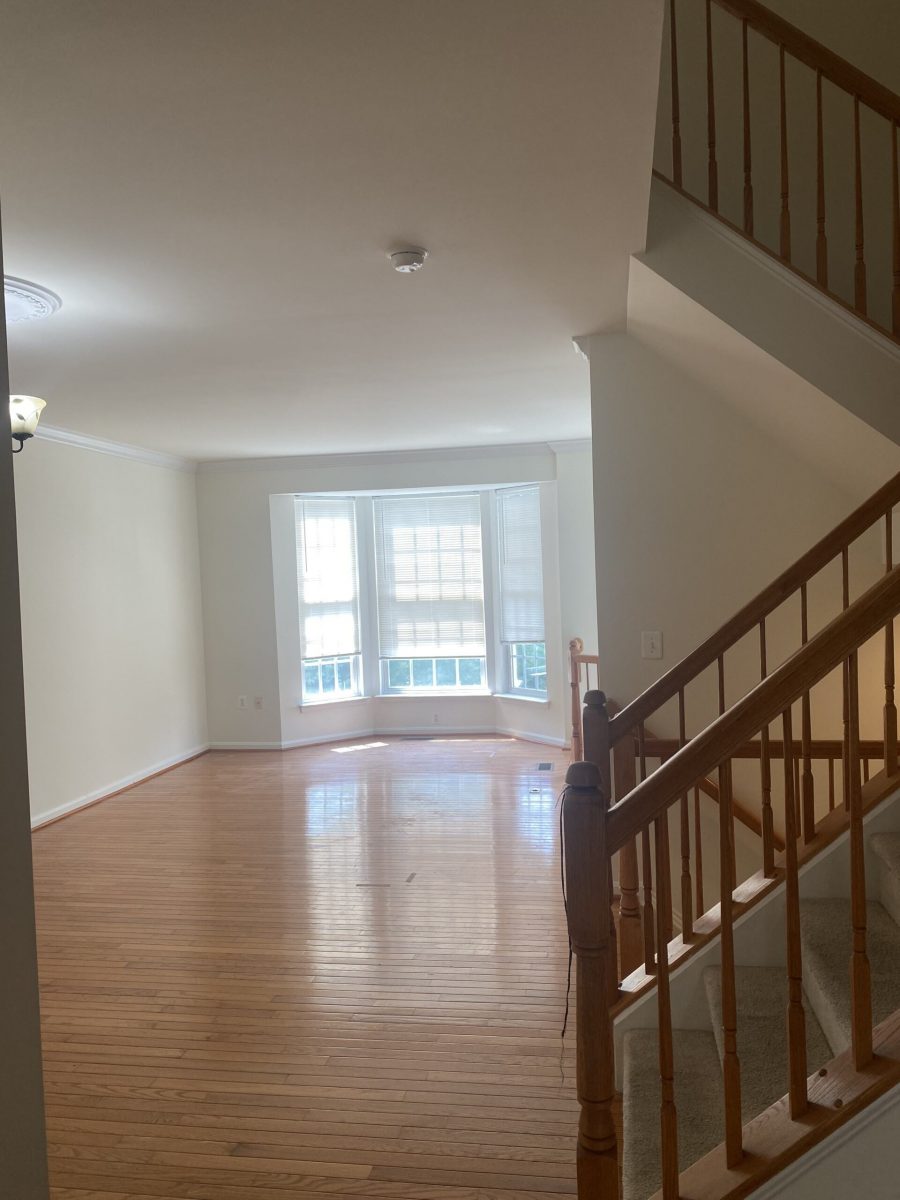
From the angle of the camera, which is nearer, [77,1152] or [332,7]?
[332,7]

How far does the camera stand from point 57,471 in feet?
20.7

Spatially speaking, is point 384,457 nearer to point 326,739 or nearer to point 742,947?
point 326,739

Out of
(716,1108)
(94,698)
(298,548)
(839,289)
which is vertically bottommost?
(716,1108)

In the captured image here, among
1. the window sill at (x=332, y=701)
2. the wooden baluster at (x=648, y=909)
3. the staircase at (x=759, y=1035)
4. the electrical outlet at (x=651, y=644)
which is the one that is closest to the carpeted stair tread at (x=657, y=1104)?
the staircase at (x=759, y=1035)

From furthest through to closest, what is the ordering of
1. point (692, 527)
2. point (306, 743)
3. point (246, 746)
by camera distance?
point (306, 743), point (246, 746), point (692, 527)

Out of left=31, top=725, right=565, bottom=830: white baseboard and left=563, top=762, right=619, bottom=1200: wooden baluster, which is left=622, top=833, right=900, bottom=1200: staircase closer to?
left=563, top=762, right=619, bottom=1200: wooden baluster

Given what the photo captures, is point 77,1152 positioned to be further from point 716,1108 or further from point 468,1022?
point 716,1108

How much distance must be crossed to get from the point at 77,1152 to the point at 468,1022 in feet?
4.40

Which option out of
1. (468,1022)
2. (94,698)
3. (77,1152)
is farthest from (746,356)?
(94,698)

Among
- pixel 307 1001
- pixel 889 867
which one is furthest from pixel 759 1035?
pixel 307 1001

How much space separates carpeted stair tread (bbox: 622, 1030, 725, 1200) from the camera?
1.96 m

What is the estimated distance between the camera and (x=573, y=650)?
718cm

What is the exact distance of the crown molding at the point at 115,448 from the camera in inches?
243

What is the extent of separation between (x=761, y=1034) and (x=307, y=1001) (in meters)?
1.93
